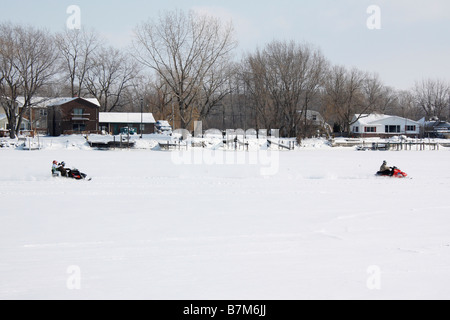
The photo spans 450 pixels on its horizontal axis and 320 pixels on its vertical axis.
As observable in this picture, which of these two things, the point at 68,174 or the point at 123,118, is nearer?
the point at 68,174

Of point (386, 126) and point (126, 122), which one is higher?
point (126, 122)

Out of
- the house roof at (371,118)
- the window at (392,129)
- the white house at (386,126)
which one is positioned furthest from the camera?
the window at (392,129)

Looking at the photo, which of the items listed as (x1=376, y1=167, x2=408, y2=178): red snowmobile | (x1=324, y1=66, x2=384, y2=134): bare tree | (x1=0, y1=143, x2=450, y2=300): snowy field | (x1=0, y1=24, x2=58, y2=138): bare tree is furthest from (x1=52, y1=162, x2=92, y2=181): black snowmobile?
(x1=324, y1=66, x2=384, y2=134): bare tree

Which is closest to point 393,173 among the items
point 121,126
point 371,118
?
point 121,126

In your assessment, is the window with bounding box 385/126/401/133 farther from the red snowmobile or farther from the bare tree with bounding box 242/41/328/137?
the red snowmobile

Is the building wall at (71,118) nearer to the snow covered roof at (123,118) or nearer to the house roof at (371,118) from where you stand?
the snow covered roof at (123,118)

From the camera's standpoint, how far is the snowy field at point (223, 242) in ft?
21.8

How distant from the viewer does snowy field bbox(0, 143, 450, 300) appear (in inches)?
262

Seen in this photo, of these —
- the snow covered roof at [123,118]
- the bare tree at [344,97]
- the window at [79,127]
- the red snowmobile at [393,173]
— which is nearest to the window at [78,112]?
the window at [79,127]

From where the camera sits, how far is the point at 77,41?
232ft

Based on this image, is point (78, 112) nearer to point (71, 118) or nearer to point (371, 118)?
point (71, 118)

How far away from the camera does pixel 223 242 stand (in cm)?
913

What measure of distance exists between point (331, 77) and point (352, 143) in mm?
21836
